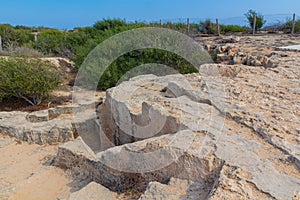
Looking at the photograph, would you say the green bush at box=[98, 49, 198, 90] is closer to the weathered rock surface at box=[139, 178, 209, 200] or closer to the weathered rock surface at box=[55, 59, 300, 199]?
the weathered rock surface at box=[55, 59, 300, 199]

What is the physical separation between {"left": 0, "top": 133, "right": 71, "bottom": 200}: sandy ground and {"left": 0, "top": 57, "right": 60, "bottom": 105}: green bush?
165cm

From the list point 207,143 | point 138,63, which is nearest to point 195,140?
point 207,143

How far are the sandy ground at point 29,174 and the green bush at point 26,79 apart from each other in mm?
1648

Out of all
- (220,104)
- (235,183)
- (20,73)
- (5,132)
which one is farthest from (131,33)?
(235,183)

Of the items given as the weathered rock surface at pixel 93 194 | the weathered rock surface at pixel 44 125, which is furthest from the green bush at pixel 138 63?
the weathered rock surface at pixel 93 194

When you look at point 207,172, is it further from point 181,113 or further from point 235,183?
point 181,113

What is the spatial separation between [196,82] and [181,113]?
49.4 inches

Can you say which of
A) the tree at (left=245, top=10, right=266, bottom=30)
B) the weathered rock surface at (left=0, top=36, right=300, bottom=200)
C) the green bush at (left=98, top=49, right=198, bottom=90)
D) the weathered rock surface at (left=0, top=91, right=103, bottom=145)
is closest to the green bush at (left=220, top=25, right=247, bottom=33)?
the tree at (left=245, top=10, right=266, bottom=30)

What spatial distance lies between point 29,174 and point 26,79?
2746mm

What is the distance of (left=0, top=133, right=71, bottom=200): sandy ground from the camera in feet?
8.04

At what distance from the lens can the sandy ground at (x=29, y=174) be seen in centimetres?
245

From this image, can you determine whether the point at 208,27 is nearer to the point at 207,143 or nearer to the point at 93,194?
the point at 207,143

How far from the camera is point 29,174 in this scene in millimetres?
2895

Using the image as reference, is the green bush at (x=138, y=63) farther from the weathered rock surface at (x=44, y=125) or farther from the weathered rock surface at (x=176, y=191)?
the weathered rock surface at (x=176, y=191)
